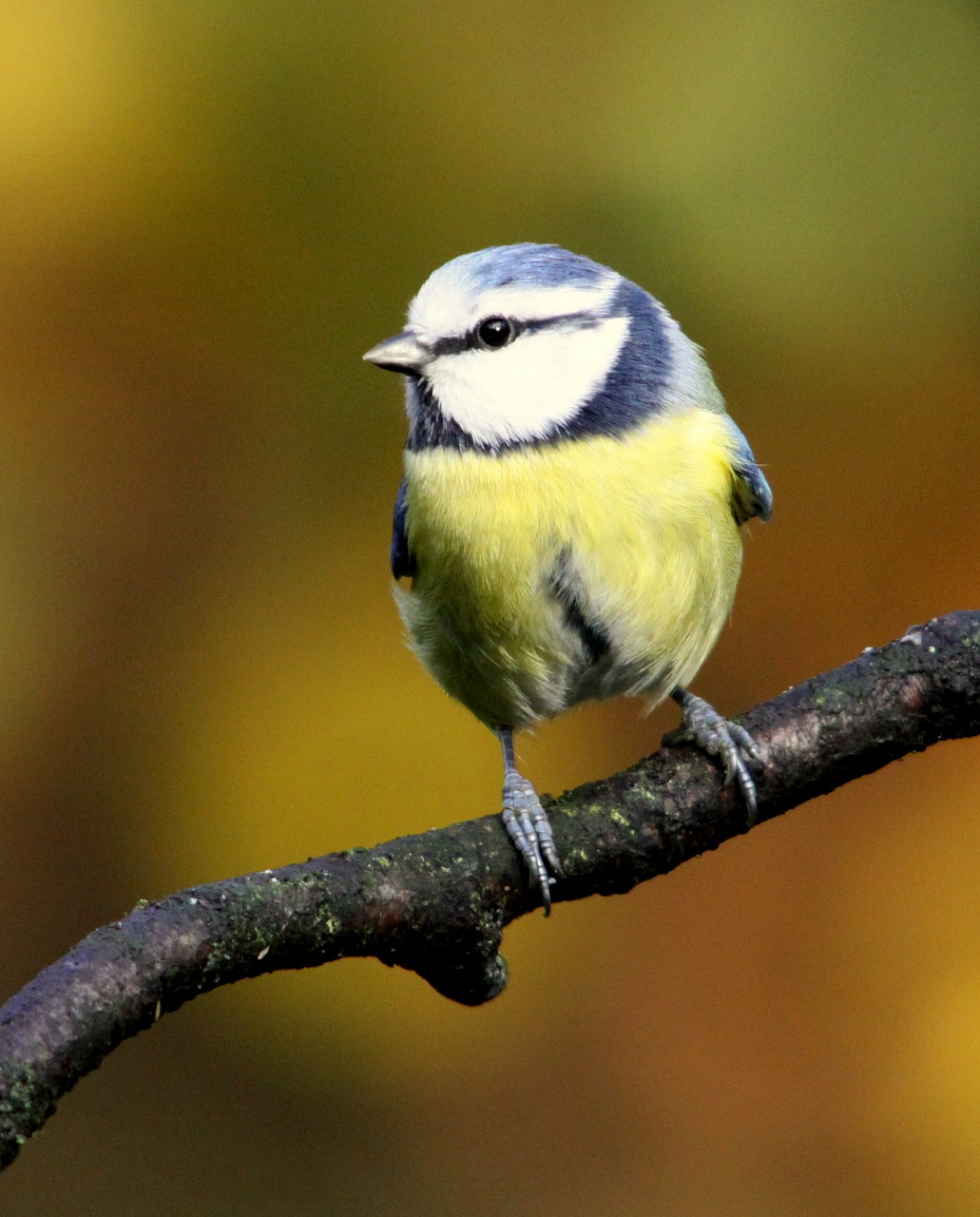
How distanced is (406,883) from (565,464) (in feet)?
1.50

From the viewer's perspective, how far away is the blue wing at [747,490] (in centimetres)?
131

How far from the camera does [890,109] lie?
1.90 m

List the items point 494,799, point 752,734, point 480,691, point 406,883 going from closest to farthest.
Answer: point 406,883 → point 752,734 → point 480,691 → point 494,799

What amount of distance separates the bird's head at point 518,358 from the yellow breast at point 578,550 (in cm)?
3

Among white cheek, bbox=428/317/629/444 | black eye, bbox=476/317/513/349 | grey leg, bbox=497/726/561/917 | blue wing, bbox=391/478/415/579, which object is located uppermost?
black eye, bbox=476/317/513/349

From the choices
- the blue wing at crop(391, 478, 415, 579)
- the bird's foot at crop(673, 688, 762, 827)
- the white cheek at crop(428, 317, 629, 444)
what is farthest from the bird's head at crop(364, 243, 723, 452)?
the bird's foot at crop(673, 688, 762, 827)

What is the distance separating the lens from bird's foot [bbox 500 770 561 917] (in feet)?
3.29

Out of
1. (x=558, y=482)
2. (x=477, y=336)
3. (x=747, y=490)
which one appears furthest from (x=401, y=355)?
(x=747, y=490)

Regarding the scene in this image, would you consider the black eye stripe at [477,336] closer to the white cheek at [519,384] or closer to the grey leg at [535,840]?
the white cheek at [519,384]

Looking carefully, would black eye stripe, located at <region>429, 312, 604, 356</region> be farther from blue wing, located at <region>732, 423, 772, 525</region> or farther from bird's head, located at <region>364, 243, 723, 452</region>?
blue wing, located at <region>732, 423, 772, 525</region>

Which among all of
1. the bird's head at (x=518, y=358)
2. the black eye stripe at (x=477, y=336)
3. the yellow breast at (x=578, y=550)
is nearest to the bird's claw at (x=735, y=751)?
the yellow breast at (x=578, y=550)

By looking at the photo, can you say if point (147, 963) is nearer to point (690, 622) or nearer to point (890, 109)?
point (690, 622)

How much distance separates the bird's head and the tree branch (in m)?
0.33

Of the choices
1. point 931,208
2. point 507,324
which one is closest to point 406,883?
point 507,324
